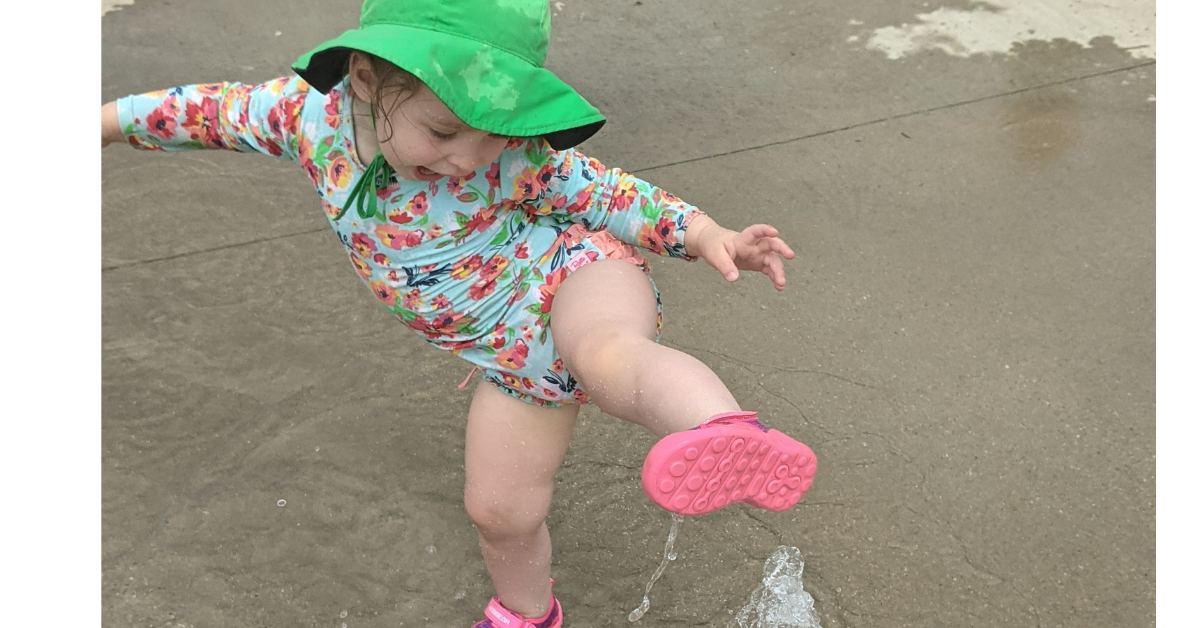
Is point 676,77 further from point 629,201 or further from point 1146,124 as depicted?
point 629,201

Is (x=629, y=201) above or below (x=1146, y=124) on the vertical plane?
above

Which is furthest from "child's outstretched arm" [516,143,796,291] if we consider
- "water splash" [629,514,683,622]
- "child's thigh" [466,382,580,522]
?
"water splash" [629,514,683,622]

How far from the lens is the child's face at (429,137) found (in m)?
1.60

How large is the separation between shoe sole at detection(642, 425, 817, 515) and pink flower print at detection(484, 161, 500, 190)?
Answer: 2.03 feet

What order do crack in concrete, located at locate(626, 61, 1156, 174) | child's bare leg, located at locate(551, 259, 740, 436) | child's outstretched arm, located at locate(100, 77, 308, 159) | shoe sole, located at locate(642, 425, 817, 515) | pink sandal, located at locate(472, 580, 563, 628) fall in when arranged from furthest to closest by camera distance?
1. crack in concrete, located at locate(626, 61, 1156, 174)
2. pink sandal, located at locate(472, 580, 563, 628)
3. child's outstretched arm, located at locate(100, 77, 308, 159)
4. child's bare leg, located at locate(551, 259, 740, 436)
5. shoe sole, located at locate(642, 425, 817, 515)

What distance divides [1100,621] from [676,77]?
2446 mm

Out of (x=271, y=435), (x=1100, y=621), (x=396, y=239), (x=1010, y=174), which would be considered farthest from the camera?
(x=1010, y=174)

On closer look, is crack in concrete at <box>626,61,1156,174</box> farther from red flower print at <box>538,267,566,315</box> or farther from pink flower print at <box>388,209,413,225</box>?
pink flower print at <box>388,209,413,225</box>

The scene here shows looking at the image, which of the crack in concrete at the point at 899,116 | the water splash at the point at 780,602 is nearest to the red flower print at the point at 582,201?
the water splash at the point at 780,602

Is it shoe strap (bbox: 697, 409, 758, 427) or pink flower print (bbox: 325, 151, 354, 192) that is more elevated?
pink flower print (bbox: 325, 151, 354, 192)

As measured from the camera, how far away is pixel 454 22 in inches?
60.8

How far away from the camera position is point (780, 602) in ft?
7.58

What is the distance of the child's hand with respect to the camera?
5.90 ft

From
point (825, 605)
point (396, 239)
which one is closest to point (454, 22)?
point (396, 239)
